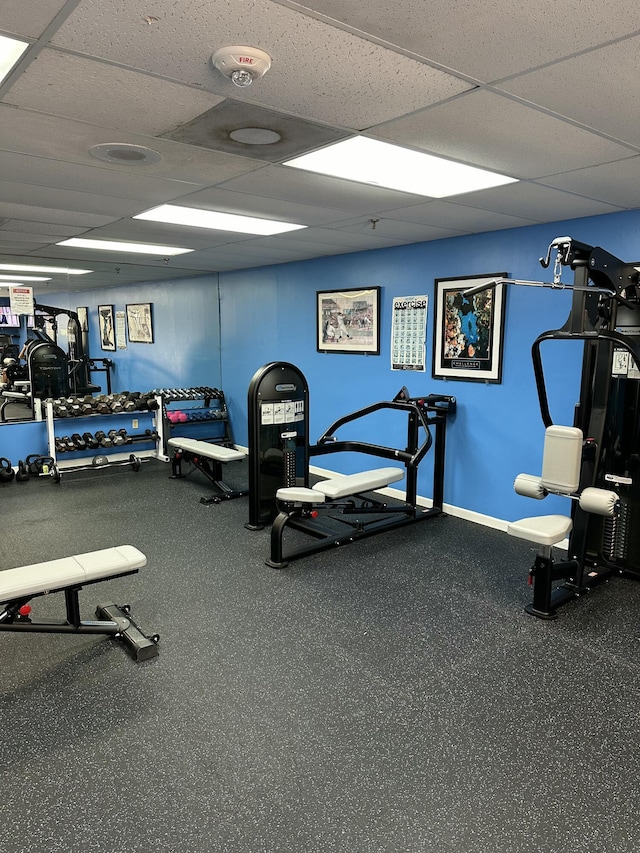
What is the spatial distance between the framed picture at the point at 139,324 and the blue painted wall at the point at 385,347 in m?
0.10

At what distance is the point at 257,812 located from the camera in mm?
1803

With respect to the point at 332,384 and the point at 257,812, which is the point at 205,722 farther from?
the point at 332,384

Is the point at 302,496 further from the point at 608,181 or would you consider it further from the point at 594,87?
the point at 594,87

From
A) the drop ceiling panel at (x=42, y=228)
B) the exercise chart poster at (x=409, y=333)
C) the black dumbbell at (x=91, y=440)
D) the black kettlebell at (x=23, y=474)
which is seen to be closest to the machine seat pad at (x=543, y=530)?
the exercise chart poster at (x=409, y=333)

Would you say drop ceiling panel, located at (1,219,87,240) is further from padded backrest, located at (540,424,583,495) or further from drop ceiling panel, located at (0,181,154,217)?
padded backrest, located at (540,424,583,495)

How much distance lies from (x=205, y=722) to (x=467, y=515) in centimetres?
306

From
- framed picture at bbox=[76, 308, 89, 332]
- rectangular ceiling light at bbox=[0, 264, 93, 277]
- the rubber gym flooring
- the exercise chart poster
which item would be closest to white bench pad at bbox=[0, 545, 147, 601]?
the rubber gym flooring

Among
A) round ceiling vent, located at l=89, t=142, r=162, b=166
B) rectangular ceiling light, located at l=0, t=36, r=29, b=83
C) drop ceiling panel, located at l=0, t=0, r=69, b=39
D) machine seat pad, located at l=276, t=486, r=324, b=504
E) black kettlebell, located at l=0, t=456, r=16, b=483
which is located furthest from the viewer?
black kettlebell, located at l=0, t=456, r=16, b=483

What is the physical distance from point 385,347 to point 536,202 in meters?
2.16

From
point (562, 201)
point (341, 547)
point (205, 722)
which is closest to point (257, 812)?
point (205, 722)

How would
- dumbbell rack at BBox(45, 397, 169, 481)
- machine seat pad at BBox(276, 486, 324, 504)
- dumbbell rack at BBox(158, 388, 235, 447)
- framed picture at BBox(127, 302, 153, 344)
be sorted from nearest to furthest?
machine seat pad at BBox(276, 486, 324, 504), dumbbell rack at BBox(45, 397, 169, 481), dumbbell rack at BBox(158, 388, 235, 447), framed picture at BBox(127, 302, 153, 344)

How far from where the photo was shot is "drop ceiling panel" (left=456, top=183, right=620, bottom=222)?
3.08 m

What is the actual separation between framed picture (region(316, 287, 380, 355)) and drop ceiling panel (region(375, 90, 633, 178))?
2.68m

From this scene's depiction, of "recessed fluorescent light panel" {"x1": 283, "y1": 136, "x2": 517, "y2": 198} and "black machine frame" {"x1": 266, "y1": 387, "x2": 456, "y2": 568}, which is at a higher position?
"recessed fluorescent light panel" {"x1": 283, "y1": 136, "x2": 517, "y2": 198}
